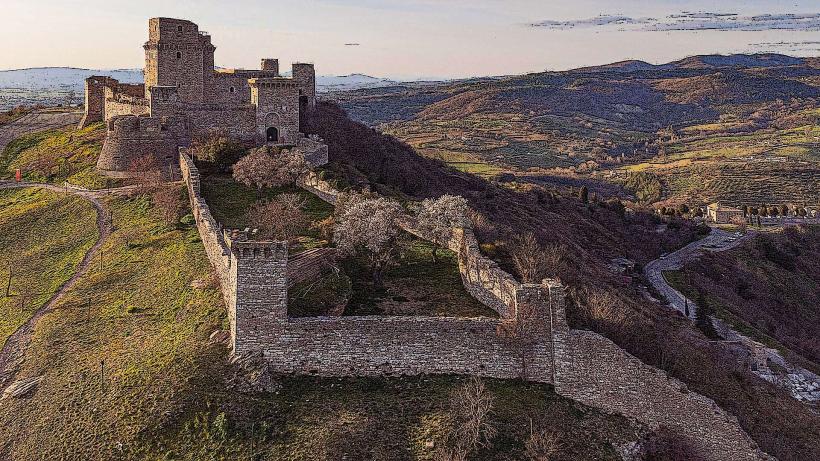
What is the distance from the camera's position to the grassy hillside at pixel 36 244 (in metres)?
31.1

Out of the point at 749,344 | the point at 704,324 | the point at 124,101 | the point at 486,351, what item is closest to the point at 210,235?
the point at 486,351

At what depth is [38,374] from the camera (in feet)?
78.9

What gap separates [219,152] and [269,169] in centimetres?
469

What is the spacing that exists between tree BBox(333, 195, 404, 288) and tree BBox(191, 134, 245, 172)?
54.0 feet

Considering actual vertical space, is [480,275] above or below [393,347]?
above

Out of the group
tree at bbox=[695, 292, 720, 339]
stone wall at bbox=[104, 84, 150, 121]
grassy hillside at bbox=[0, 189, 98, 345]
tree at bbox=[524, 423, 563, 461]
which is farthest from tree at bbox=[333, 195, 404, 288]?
stone wall at bbox=[104, 84, 150, 121]

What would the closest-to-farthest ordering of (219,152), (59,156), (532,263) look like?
(532,263) < (219,152) < (59,156)

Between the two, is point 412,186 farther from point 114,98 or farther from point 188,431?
point 188,431

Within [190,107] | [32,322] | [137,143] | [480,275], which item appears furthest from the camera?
[190,107]

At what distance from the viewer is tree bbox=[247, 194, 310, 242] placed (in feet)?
108

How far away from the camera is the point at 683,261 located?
263 feet

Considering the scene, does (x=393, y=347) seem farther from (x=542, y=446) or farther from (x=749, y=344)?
(x=749, y=344)

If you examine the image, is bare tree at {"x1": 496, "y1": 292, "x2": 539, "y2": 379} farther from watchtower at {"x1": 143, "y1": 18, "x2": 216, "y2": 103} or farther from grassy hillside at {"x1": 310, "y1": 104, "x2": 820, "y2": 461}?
watchtower at {"x1": 143, "y1": 18, "x2": 216, "y2": 103}

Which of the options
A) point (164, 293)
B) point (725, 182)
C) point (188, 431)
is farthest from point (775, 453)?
point (725, 182)
